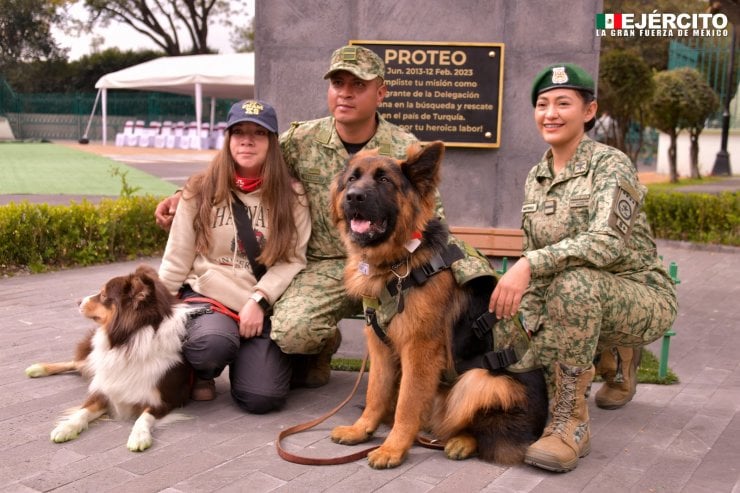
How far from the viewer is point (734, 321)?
7199mm

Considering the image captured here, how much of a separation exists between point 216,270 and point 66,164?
20705mm

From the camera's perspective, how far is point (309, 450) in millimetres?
3881

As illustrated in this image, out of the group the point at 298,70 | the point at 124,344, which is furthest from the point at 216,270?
the point at 298,70

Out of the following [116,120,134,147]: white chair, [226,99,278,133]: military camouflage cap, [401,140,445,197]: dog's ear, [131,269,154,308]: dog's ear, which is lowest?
[131,269,154,308]: dog's ear

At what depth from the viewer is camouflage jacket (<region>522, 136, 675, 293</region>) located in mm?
3570

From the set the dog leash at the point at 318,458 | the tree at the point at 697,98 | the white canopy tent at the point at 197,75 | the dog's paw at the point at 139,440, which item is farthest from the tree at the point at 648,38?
the dog's paw at the point at 139,440

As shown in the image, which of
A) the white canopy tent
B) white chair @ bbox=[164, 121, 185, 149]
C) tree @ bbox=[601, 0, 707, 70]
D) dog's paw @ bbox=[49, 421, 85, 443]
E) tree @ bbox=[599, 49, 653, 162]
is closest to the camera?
dog's paw @ bbox=[49, 421, 85, 443]

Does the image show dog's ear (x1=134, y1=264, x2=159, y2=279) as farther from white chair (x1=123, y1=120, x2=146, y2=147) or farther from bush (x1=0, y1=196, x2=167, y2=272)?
white chair (x1=123, y1=120, x2=146, y2=147)

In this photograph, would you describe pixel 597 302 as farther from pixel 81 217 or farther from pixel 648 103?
pixel 648 103

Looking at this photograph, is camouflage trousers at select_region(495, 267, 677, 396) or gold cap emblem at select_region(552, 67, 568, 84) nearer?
camouflage trousers at select_region(495, 267, 677, 396)

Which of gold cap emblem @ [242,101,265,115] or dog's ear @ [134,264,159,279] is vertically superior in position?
gold cap emblem @ [242,101,265,115]

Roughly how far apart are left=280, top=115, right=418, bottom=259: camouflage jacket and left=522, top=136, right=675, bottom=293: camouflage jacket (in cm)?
115

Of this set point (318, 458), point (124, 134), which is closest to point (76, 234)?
point (318, 458)

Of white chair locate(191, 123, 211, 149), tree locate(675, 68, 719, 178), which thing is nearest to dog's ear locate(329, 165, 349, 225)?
tree locate(675, 68, 719, 178)
